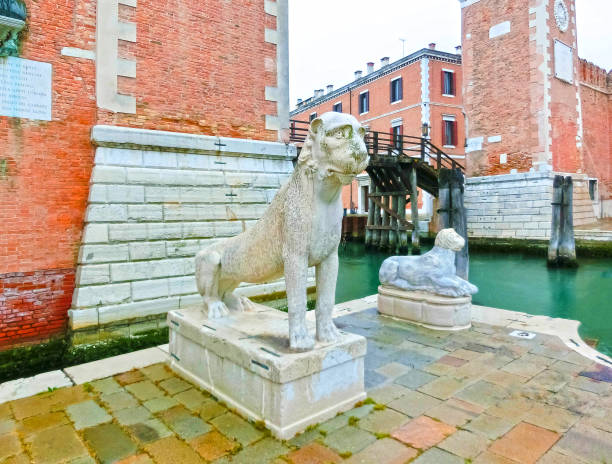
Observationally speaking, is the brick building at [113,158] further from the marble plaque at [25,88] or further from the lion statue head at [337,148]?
the lion statue head at [337,148]

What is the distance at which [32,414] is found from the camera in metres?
3.04

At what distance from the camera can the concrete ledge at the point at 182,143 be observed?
553 centimetres

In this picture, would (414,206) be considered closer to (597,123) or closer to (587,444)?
(597,123)

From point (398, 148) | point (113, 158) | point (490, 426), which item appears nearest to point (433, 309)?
point (490, 426)

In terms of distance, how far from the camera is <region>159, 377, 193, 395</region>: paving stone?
11.2ft

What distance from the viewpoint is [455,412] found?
2.92m

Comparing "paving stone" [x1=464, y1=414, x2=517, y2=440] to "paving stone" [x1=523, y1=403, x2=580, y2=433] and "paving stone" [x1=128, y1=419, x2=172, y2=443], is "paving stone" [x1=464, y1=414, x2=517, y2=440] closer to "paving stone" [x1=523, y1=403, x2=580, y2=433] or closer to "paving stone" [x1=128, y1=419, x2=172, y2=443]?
"paving stone" [x1=523, y1=403, x2=580, y2=433]

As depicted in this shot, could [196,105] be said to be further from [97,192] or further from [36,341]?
[36,341]

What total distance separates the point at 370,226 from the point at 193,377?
52.5 feet

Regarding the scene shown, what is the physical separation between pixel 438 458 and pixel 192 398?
6.35 feet

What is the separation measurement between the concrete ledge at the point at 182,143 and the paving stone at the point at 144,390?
11.4 feet

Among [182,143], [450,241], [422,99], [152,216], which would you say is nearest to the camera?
[450,241]

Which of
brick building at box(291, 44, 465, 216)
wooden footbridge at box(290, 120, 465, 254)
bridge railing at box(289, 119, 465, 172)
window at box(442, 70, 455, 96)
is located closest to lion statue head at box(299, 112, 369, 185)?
bridge railing at box(289, 119, 465, 172)

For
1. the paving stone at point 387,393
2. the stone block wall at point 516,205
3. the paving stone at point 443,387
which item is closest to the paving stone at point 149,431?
the paving stone at point 387,393
